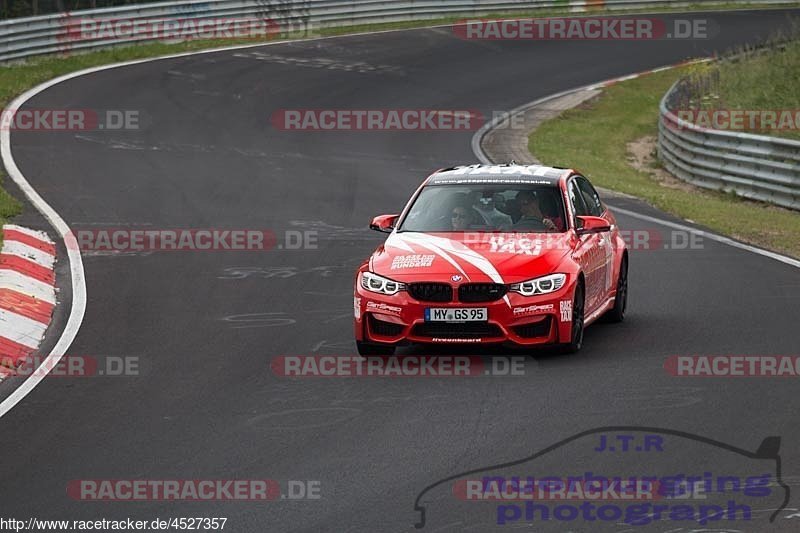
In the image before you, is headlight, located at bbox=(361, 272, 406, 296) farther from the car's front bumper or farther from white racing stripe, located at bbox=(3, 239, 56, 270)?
white racing stripe, located at bbox=(3, 239, 56, 270)

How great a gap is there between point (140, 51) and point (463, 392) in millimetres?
28072

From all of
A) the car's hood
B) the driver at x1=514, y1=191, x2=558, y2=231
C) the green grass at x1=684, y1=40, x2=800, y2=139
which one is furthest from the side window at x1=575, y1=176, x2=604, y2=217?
the green grass at x1=684, y1=40, x2=800, y2=139

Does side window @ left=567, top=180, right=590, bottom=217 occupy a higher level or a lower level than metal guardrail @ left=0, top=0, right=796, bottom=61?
higher

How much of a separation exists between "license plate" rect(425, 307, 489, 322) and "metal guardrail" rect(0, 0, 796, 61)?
82.1 ft

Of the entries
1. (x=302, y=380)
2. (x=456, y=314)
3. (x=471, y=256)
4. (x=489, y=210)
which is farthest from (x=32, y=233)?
(x=456, y=314)

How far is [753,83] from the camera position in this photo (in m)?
30.9

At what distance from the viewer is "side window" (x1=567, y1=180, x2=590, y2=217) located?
40.8ft

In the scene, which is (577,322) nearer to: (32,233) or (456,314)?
(456,314)

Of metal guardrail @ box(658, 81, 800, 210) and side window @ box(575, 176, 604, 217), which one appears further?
metal guardrail @ box(658, 81, 800, 210)

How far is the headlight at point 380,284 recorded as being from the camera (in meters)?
11.0

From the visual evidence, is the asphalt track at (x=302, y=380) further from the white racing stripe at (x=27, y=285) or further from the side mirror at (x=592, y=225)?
the side mirror at (x=592, y=225)

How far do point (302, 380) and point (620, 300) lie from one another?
375 centimetres

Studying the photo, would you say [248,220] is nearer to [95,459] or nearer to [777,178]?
[777,178]

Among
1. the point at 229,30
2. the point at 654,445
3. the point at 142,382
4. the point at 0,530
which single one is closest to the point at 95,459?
the point at 0,530
